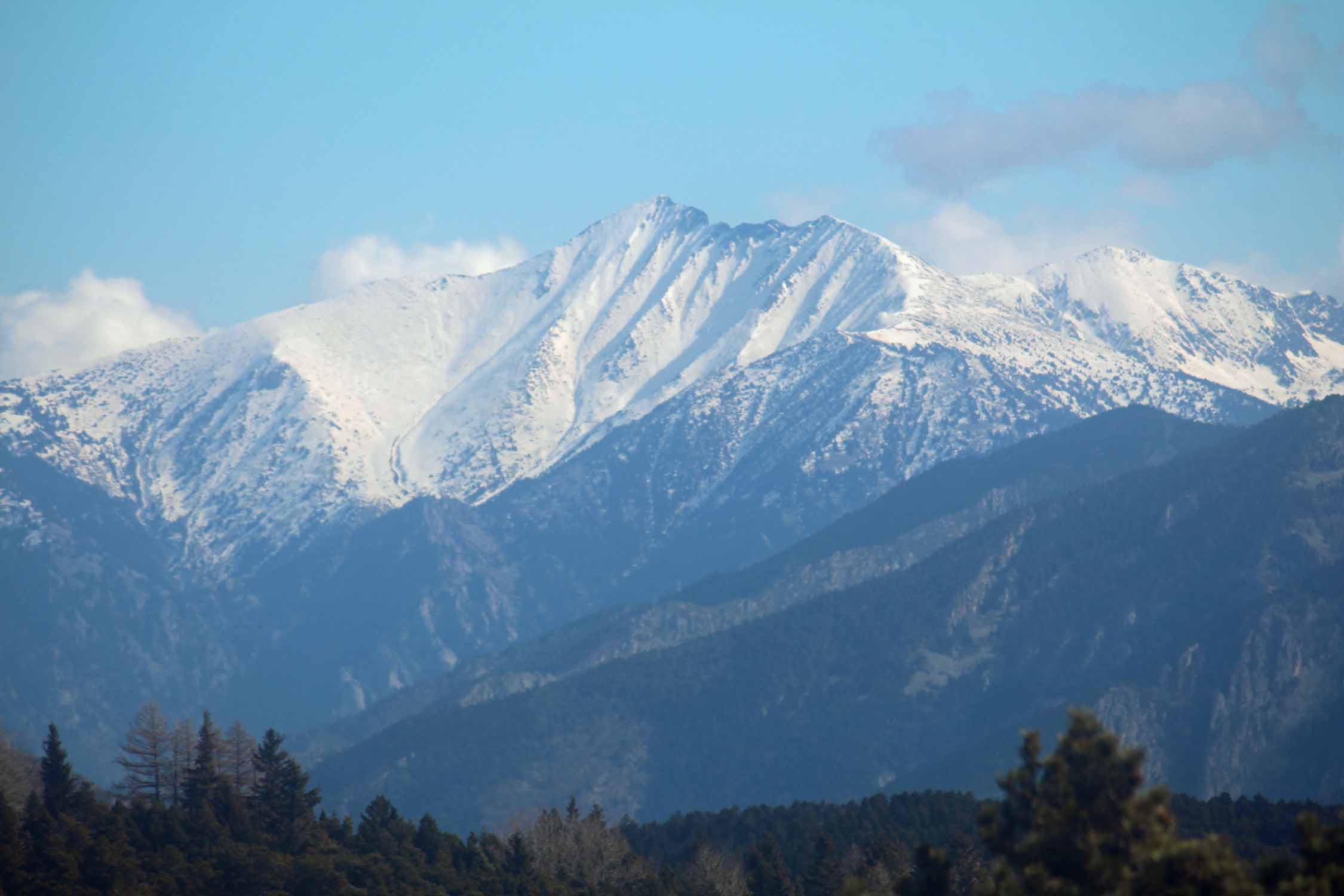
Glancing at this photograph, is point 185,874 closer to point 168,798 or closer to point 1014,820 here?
point 168,798

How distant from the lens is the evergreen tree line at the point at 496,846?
5838 centimetres

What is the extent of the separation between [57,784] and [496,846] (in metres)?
38.1

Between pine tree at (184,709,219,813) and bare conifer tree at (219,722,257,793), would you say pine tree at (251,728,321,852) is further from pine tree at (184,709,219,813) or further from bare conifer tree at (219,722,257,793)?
bare conifer tree at (219,722,257,793)

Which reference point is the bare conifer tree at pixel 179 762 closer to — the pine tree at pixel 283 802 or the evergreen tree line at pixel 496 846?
the evergreen tree line at pixel 496 846

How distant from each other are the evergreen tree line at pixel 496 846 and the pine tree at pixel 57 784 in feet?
0.61

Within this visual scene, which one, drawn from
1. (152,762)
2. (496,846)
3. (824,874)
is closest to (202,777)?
(152,762)

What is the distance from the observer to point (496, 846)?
531ft

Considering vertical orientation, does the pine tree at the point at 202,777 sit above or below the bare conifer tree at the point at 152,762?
below

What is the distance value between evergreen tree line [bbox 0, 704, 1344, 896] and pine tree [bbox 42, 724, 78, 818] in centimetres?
19

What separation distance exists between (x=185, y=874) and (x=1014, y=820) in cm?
8167

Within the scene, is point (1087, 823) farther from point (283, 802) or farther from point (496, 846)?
point (496, 846)

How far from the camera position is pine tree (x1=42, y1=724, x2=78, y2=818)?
Answer: 146 meters

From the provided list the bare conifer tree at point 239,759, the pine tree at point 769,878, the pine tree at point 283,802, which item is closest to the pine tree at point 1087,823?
the pine tree at point 769,878

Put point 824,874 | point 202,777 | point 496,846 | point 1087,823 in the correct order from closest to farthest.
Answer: point 1087,823
point 824,874
point 202,777
point 496,846
